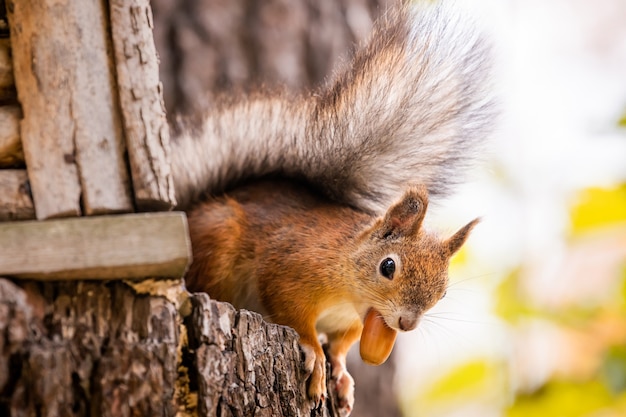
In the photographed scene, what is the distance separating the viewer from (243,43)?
2857 mm

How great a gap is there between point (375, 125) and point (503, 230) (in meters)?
2.11

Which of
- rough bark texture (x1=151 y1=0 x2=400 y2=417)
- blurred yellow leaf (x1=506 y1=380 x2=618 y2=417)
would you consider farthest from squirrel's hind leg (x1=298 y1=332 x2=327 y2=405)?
rough bark texture (x1=151 y1=0 x2=400 y2=417)

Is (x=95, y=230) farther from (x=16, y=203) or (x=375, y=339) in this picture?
(x=375, y=339)

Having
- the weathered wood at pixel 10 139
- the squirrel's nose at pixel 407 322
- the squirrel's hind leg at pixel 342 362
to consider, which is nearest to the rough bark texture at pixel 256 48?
the squirrel's hind leg at pixel 342 362

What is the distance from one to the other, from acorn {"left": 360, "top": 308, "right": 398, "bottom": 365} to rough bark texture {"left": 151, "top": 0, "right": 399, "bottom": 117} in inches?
42.9

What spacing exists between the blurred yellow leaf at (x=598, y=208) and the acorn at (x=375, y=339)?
799 millimetres

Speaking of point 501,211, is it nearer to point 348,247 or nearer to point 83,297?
point 348,247

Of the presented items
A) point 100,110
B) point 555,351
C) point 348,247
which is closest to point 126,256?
point 100,110

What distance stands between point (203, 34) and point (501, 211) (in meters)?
1.77

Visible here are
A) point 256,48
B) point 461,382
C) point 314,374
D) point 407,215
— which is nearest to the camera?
point 314,374

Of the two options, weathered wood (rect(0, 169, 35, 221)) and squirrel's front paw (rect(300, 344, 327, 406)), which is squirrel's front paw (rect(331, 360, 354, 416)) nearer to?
squirrel's front paw (rect(300, 344, 327, 406))

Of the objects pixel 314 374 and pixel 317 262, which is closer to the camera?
pixel 314 374

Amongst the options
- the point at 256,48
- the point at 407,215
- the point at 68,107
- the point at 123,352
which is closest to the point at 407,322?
the point at 407,215

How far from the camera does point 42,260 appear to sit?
1221 mm
